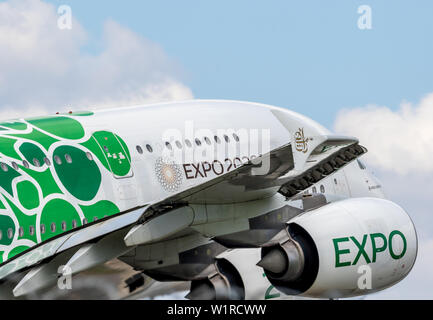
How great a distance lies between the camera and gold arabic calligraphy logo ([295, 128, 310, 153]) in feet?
36.2

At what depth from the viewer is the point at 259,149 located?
17656 millimetres

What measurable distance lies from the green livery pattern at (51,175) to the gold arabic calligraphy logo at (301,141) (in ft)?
14.2

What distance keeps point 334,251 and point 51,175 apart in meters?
4.72

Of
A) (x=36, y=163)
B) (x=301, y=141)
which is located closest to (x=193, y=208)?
(x=36, y=163)

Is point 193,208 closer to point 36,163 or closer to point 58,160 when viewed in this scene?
point 58,160

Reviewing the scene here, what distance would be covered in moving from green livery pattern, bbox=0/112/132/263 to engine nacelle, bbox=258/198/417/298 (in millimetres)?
3038

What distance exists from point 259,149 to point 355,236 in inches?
166

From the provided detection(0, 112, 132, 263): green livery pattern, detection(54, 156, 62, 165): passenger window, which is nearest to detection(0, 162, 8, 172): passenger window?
detection(0, 112, 132, 263): green livery pattern

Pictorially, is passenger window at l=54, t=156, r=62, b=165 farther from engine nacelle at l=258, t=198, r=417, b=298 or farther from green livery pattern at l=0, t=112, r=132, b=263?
engine nacelle at l=258, t=198, r=417, b=298

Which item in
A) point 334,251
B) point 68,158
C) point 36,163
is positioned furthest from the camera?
point 68,158

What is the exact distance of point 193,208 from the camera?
1328cm
